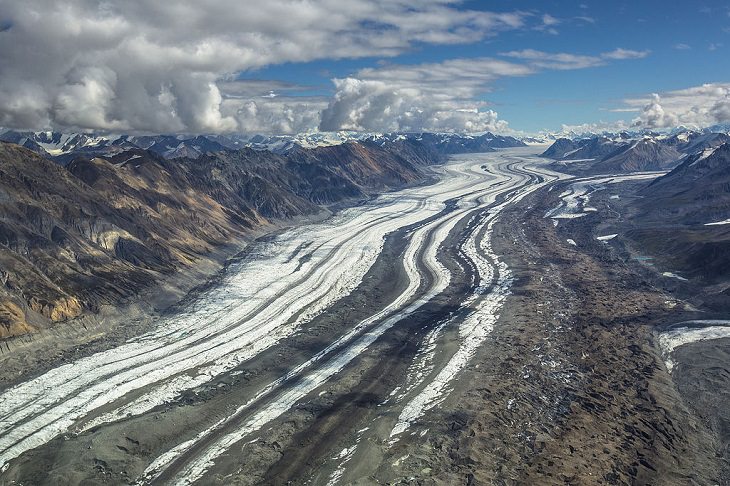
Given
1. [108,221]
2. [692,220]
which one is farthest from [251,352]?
[692,220]

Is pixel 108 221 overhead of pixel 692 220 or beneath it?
overhead

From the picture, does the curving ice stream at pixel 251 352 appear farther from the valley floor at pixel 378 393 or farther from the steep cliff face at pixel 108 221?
the steep cliff face at pixel 108 221

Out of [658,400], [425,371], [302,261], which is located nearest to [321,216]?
[302,261]

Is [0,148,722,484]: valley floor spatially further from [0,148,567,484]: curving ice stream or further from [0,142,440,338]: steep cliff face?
[0,142,440,338]: steep cliff face

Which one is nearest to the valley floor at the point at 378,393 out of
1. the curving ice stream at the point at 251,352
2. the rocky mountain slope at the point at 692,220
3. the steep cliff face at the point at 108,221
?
the curving ice stream at the point at 251,352

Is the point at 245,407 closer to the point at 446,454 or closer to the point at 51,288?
the point at 446,454

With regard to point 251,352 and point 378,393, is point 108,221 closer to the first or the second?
point 251,352
